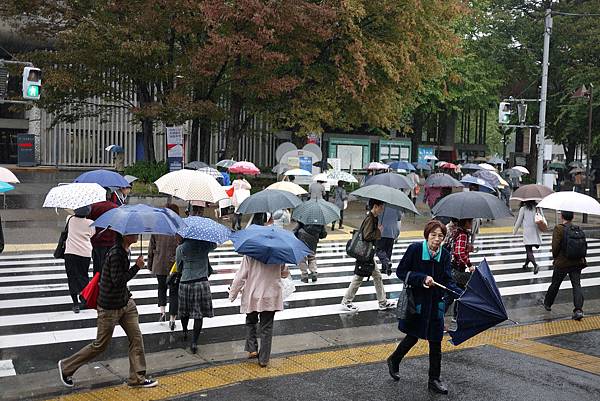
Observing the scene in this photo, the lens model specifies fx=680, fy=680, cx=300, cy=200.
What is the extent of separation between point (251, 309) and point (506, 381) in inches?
118

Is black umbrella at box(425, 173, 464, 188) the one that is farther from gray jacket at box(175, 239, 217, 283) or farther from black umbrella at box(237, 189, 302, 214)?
gray jacket at box(175, 239, 217, 283)

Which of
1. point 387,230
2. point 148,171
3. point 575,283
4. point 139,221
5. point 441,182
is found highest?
point 139,221

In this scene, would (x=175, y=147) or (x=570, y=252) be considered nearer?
(x=570, y=252)

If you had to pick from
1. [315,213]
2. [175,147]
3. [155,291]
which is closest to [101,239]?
[155,291]

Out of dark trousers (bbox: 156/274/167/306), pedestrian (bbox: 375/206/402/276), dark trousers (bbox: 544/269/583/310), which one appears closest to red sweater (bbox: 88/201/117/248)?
dark trousers (bbox: 156/274/167/306)

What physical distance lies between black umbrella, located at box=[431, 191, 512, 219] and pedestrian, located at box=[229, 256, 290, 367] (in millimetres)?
3028

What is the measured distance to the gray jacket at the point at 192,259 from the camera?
8414 mm

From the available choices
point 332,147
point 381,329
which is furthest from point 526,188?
point 332,147

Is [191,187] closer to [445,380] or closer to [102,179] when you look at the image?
[102,179]

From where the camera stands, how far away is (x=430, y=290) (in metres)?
7.10

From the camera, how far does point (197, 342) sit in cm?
884

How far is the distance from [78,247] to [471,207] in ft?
19.3

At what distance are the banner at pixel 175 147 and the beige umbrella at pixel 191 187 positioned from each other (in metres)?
9.49

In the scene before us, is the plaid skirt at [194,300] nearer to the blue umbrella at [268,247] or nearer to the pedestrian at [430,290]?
the blue umbrella at [268,247]
